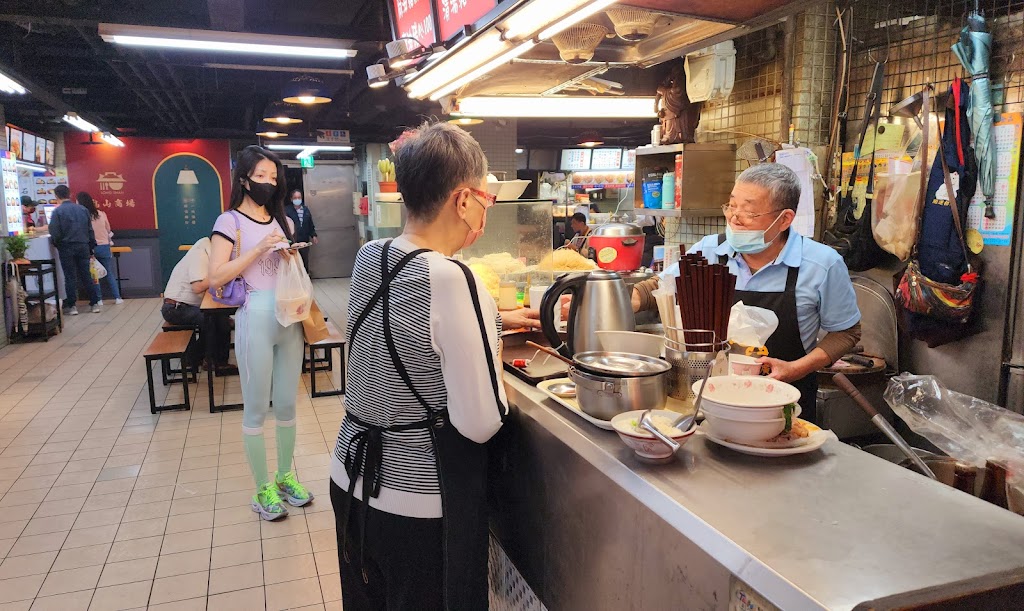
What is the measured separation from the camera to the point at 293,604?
298 centimetres

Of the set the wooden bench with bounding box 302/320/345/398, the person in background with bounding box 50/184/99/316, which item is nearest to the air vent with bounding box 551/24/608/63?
the wooden bench with bounding box 302/320/345/398

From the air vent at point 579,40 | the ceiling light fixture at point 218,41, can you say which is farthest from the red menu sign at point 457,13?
the ceiling light fixture at point 218,41

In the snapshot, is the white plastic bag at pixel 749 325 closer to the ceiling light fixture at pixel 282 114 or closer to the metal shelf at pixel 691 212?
the metal shelf at pixel 691 212

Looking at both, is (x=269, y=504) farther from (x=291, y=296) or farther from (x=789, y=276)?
(x=789, y=276)

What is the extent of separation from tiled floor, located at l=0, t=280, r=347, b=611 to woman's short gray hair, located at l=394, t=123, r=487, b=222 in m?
2.14

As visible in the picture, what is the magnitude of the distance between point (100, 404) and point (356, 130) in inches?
356

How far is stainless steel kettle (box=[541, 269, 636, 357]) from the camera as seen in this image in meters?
2.04

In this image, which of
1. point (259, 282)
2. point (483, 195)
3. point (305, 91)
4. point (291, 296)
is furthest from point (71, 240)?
point (483, 195)

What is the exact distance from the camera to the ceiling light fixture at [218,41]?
542 centimetres

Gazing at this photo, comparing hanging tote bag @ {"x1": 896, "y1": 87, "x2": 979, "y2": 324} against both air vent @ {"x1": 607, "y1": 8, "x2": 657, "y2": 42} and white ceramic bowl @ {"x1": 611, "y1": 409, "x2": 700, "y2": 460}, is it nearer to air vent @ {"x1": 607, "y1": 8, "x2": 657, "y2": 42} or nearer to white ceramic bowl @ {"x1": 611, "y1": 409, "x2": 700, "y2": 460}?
air vent @ {"x1": 607, "y1": 8, "x2": 657, "y2": 42}

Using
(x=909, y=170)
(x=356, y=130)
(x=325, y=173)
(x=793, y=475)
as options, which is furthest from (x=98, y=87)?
(x=793, y=475)

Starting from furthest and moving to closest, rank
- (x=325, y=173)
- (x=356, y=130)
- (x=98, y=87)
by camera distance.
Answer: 1. (x=325, y=173)
2. (x=356, y=130)
3. (x=98, y=87)

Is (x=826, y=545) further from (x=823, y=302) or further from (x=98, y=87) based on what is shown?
(x=98, y=87)

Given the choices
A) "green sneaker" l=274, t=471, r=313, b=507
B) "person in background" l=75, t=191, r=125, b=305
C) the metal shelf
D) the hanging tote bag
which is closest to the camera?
the hanging tote bag
